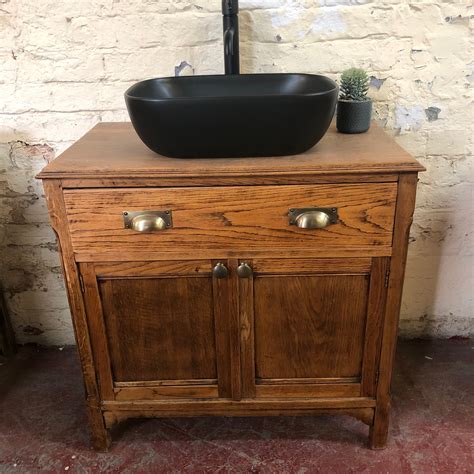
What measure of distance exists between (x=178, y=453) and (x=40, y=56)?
116cm

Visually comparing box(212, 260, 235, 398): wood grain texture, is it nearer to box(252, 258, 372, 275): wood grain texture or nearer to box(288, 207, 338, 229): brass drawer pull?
box(252, 258, 372, 275): wood grain texture

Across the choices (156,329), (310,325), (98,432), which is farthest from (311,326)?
(98,432)

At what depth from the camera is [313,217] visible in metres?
1.05

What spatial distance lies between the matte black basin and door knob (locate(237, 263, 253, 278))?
244 mm

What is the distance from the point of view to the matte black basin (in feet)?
3.30

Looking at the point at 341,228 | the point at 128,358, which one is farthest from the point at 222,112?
the point at 128,358

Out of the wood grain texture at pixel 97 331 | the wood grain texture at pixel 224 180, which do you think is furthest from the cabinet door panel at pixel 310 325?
the wood grain texture at pixel 97 331

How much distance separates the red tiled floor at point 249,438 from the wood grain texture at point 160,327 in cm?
24

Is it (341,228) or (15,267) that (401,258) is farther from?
(15,267)

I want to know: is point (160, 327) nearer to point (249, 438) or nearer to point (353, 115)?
point (249, 438)

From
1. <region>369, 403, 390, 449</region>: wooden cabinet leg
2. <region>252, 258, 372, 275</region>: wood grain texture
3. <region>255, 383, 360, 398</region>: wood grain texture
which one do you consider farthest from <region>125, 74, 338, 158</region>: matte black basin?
<region>369, 403, 390, 449</region>: wooden cabinet leg

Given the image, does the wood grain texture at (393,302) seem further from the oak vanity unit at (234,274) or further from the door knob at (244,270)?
the door knob at (244,270)

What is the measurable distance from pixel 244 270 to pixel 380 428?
58 centimetres

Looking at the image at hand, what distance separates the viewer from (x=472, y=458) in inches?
51.3
